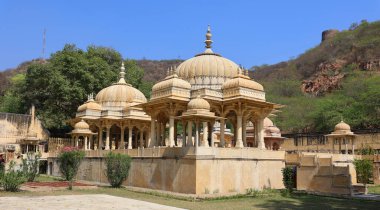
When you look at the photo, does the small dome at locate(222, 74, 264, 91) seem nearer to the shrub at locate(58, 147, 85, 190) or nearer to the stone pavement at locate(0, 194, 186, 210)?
the shrub at locate(58, 147, 85, 190)

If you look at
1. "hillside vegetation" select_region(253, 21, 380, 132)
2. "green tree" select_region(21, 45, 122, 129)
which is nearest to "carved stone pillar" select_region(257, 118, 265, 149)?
"green tree" select_region(21, 45, 122, 129)

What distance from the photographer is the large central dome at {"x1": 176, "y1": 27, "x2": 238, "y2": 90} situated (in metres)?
27.4

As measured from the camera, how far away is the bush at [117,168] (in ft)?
77.7

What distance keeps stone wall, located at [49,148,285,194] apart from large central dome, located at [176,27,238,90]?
6171 mm

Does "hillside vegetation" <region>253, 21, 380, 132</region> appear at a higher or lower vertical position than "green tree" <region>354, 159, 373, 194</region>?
higher

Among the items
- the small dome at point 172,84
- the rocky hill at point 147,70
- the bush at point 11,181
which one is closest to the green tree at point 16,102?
the rocky hill at point 147,70

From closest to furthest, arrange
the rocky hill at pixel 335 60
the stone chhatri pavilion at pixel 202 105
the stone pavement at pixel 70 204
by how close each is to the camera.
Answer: the stone pavement at pixel 70 204
the stone chhatri pavilion at pixel 202 105
the rocky hill at pixel 335 60

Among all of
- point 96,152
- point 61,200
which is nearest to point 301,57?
point 96,152

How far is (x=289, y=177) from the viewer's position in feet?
74.6

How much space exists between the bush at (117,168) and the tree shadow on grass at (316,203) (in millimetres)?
9254

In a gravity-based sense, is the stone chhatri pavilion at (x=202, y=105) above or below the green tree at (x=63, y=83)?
below

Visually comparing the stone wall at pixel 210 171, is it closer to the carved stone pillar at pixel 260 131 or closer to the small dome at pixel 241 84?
the carved stone pillar at pixel 260 131

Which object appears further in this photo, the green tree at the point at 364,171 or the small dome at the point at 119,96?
the small dome at the point at 119,96

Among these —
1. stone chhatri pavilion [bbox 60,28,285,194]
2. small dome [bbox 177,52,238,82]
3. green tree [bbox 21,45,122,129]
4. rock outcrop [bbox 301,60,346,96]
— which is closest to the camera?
stone chhatri pavilion [bbox 60,28,285,194]
